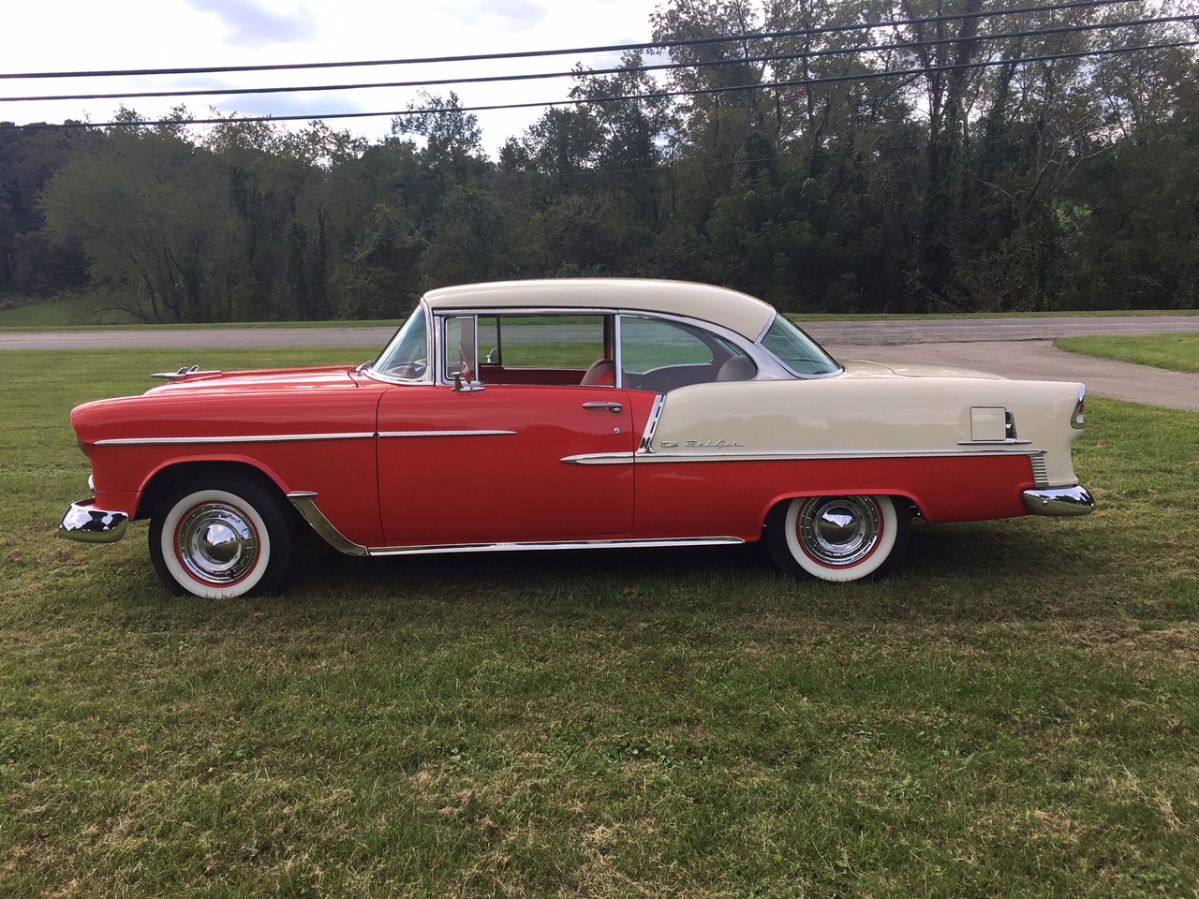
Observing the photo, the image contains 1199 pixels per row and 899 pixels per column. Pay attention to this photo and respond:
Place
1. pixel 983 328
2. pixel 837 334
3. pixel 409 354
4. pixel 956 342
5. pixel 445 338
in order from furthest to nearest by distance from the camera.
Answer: pixel 983 328 → pixel 837 334 → pixel 956 342 → pixel 409 354 → pixel 445 338

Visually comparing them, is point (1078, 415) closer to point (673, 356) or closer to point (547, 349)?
point (673, 356)

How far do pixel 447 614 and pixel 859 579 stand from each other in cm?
211

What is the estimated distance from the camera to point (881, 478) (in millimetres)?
3984

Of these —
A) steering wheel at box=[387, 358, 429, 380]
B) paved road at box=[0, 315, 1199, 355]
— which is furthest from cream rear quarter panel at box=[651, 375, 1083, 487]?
paved road at box=[0, 315, 1199, 355]

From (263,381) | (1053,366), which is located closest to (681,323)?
(263,381)

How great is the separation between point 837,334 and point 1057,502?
54.8ft

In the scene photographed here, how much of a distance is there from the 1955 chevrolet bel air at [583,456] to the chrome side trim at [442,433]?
0.01 meters

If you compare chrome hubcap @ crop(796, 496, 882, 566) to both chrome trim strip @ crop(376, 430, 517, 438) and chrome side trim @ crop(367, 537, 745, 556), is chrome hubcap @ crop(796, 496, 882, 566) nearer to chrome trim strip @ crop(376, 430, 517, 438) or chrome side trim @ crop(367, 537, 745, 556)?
chrome side trim @ crop(367, 537, 745, 556)

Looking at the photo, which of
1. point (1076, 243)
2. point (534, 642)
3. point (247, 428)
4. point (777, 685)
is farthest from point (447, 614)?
point (1076, 243)

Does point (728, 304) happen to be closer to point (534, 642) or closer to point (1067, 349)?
point (534, 642)

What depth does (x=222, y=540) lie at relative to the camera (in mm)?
4090

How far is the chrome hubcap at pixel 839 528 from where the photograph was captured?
4.13 metres

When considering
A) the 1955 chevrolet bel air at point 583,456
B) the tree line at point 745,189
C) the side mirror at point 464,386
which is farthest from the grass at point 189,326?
the side mirror at point 464,386

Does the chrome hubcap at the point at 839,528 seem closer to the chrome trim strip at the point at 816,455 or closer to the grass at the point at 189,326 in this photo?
the chrome trim strip at the point at 816,455
